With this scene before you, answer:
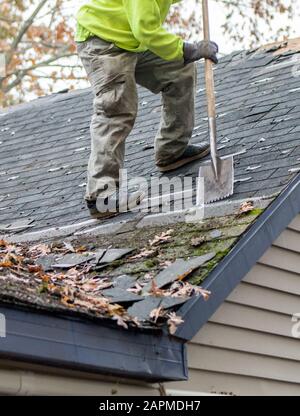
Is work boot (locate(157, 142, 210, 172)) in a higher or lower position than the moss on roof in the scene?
higher

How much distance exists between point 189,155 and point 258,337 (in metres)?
1.68

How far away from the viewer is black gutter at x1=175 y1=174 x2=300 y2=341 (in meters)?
4.77

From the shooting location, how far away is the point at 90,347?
4.31m

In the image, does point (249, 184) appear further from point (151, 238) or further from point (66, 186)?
point (66, 186)

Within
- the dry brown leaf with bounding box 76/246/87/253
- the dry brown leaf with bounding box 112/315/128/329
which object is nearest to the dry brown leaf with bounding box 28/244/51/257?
the dry brown leaf with bounding box 76/246/87/253

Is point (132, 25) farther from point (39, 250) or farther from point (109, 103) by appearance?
point (39, 250)

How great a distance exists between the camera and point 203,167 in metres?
6.52

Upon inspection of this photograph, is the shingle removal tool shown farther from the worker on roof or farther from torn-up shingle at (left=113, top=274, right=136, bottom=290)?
torn-up shingle at (left=113, top=274, right=136, bottom=290)

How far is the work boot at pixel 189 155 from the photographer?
6.79 meters

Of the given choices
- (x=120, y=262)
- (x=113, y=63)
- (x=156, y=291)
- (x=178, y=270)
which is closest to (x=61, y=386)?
(x=156, y=291)

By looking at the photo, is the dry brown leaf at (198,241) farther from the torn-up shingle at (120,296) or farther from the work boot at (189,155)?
the work boot at (189,155)

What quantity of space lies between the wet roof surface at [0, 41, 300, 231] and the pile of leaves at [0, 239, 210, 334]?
1042 millimetres

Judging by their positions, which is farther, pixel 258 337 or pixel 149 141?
pixel 149 141

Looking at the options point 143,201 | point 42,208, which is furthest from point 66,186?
point 143,201
